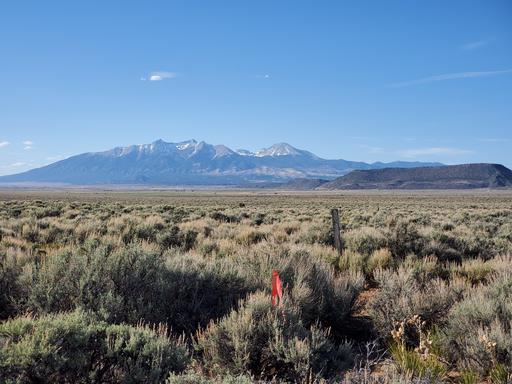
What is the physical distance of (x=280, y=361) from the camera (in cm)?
505

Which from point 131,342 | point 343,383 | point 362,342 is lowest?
point 362,342

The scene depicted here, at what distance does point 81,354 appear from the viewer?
4.02m

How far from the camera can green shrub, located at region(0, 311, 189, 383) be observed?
3.76m

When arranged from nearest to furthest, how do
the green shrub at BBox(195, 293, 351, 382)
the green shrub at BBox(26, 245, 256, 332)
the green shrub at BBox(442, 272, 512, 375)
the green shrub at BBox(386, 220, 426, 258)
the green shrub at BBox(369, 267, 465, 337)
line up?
the green shrub at BBox(195, 293, 351, 382), the green shrub at BBox(442, 272, 512, 375), the green shrub at BBox(26, 245, 256, 332), the green shrub at BBox(369, 267, 465, 337), the green shrub at BBox(386, 220, 426, 258)

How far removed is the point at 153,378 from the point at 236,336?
130 centimetres

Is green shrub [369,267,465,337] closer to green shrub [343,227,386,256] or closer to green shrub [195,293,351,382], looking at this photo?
green shrub [195,293,351,382]

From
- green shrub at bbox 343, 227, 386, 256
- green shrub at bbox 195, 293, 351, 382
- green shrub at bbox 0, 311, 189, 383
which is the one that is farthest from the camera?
green shrub at bbox 343, 227, 386, 256

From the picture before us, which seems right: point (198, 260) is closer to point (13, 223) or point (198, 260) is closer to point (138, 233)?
point (138, 233)

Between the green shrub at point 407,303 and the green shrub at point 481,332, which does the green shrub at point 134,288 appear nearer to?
the green shrub at point 407,303

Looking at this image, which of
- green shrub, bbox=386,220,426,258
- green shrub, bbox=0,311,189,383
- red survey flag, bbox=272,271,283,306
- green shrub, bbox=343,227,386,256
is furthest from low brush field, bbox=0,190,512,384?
green shrub, bbox=386,220,426,258

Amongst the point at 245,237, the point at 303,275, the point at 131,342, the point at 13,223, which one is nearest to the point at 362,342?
the point at 303,275

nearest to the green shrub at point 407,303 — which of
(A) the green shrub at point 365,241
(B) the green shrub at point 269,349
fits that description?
(B) the green shrub at point 269,349

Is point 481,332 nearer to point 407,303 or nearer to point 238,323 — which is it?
point 407,303

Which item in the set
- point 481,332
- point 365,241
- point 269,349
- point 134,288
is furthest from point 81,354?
point 365,241
